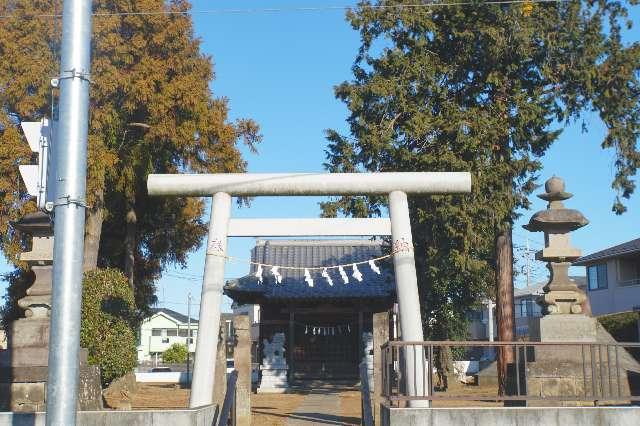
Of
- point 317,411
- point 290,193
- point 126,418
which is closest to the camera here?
point 126,418

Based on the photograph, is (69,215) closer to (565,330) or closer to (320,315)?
(565,330)

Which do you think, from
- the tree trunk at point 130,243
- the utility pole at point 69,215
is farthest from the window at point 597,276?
the utility pole at point 69,215

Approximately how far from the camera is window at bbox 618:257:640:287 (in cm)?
3559

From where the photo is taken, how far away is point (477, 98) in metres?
18.3

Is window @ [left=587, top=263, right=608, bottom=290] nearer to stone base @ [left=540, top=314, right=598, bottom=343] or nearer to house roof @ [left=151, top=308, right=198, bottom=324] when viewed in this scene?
stone base @ [left=540, top=314, right=598, bottom=343]

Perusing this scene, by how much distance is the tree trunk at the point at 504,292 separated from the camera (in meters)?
18.2

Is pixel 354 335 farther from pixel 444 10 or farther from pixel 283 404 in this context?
pixel 444 10

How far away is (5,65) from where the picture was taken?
62.3 feet

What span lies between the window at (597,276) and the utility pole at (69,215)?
35.7 meters

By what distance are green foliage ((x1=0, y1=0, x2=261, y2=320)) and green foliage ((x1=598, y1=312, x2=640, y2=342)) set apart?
15451mm

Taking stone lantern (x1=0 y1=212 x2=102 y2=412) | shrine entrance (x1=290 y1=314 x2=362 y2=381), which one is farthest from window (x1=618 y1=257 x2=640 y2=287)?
stone lantern (x1=0 y1=212 x2=102 y2=412)

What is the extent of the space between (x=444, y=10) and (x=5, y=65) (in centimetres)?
1120

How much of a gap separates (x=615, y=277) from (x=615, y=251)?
1598 mm

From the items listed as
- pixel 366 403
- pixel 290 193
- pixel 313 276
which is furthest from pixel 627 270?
pixel 290 193
